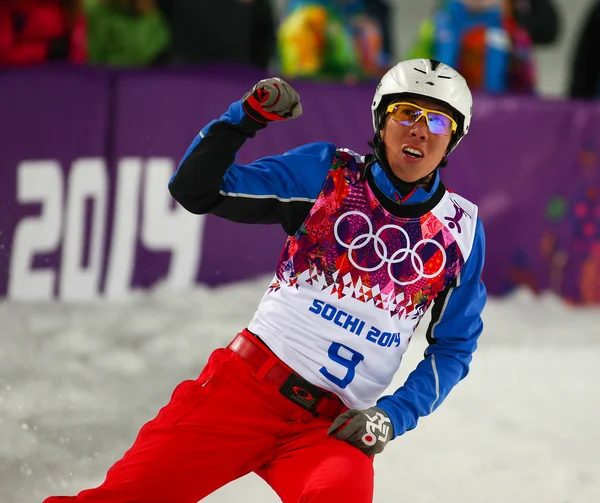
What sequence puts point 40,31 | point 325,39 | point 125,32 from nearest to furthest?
point 40,31
point 125,32
point 325,39

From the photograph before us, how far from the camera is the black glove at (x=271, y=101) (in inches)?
104

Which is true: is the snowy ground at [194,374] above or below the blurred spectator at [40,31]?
below

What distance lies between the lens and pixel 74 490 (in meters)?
3.69

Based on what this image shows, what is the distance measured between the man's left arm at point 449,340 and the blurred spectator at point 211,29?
139 inches

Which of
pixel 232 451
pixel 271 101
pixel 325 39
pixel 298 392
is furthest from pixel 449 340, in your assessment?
pixel 325 39

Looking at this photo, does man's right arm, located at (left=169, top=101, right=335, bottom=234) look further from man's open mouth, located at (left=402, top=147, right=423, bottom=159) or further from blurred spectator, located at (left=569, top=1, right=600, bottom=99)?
blurred spectator, located at (left=569, top=1, right=600, bottom=99)

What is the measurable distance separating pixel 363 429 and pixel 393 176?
0.75 metres

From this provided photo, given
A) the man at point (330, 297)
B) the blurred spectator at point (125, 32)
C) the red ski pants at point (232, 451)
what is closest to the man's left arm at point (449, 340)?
the man at point (330, 297)

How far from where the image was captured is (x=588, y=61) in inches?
279

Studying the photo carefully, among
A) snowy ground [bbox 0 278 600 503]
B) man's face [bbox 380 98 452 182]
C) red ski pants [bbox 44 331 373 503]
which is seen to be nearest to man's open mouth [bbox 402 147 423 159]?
man's face [bbox 380 98 452 182]

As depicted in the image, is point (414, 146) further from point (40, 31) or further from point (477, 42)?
point (477, 42)

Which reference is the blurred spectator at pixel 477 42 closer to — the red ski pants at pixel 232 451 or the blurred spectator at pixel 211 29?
the blurred spectator at pixel 211 29

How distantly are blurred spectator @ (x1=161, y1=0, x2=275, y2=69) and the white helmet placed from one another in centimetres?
335

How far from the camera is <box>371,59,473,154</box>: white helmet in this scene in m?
2.87
